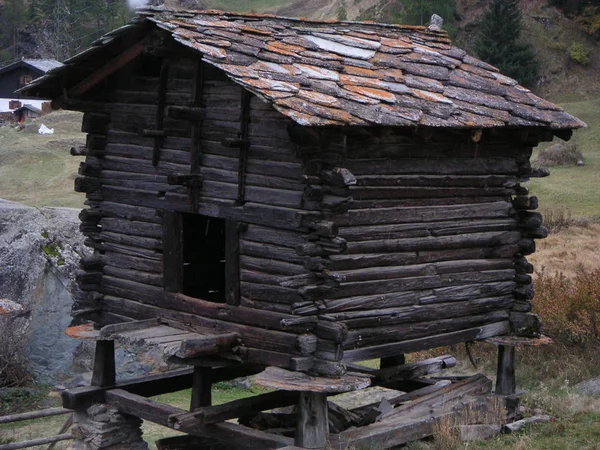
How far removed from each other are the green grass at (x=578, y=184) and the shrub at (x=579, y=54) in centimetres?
947

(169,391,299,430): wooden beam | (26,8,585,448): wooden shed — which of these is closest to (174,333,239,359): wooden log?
(26,8,585,448): wooden shed

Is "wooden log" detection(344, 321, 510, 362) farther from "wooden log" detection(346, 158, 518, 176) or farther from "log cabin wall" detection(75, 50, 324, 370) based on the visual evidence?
"wooden log" detection(346, 158, 518, 176)

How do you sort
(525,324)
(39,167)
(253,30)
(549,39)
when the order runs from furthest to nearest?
1. (549,39)
2. (39,167)
3. (525,324)
4. (253,30)

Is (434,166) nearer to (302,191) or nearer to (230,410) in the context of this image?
(302,191)

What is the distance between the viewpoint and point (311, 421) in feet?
27.1

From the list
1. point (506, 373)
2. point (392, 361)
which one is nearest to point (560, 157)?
point (392, 361)

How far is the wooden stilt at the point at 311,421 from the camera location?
8.26 meters

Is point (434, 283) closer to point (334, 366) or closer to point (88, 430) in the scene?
point (334, 366)

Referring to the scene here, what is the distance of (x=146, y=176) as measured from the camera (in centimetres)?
949

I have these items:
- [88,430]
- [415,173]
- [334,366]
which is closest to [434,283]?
[415,173]

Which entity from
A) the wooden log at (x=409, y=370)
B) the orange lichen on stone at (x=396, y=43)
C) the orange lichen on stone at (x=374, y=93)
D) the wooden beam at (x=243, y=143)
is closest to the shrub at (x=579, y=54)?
the wooden log at (x=409, y=370)

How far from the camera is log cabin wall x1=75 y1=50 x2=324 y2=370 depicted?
820 centimetres

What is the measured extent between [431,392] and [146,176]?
159 inches

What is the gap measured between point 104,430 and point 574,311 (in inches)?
294
